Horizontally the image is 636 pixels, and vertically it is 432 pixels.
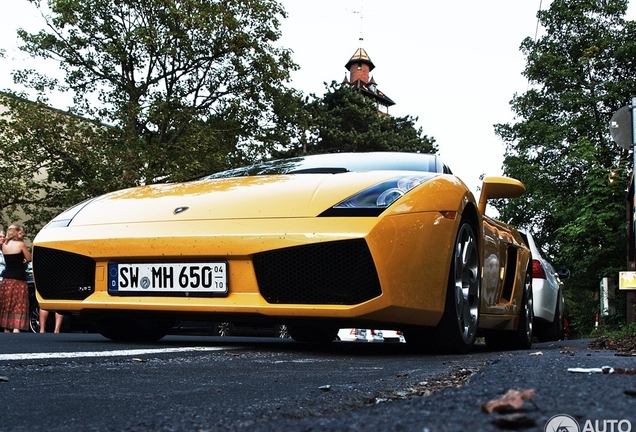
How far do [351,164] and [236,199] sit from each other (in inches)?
36.7

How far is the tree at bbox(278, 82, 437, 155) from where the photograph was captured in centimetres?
4028

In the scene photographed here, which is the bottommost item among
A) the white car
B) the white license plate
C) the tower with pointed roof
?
the white car

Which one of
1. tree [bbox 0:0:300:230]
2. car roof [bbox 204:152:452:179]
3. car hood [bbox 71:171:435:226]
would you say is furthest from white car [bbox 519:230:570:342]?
tree [bbox 0:0:300:230]

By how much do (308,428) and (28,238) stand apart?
934 inches

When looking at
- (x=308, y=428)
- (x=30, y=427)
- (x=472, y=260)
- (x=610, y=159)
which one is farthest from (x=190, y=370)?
(x=610, y=159)

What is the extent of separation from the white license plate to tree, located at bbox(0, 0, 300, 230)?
17006 mm

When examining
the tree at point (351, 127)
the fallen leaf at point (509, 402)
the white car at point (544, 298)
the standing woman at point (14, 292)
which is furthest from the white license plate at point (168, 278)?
the tree at point (351, 127)

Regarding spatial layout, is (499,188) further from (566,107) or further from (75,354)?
(566,107)

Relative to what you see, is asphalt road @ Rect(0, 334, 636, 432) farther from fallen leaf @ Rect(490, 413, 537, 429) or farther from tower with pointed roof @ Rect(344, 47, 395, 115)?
tower with pointed roof @ Rect(344, 47, 395, 115)

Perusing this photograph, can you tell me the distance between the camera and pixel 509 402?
123 centimetres

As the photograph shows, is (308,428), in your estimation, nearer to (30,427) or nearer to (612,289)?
(30,427)

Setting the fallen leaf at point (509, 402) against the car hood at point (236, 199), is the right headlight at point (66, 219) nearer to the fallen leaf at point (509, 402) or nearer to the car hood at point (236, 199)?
the car hood at point (236, 199)

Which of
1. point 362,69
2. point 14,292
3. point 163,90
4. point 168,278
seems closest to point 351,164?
point 168,278

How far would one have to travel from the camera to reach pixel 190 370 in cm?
263
